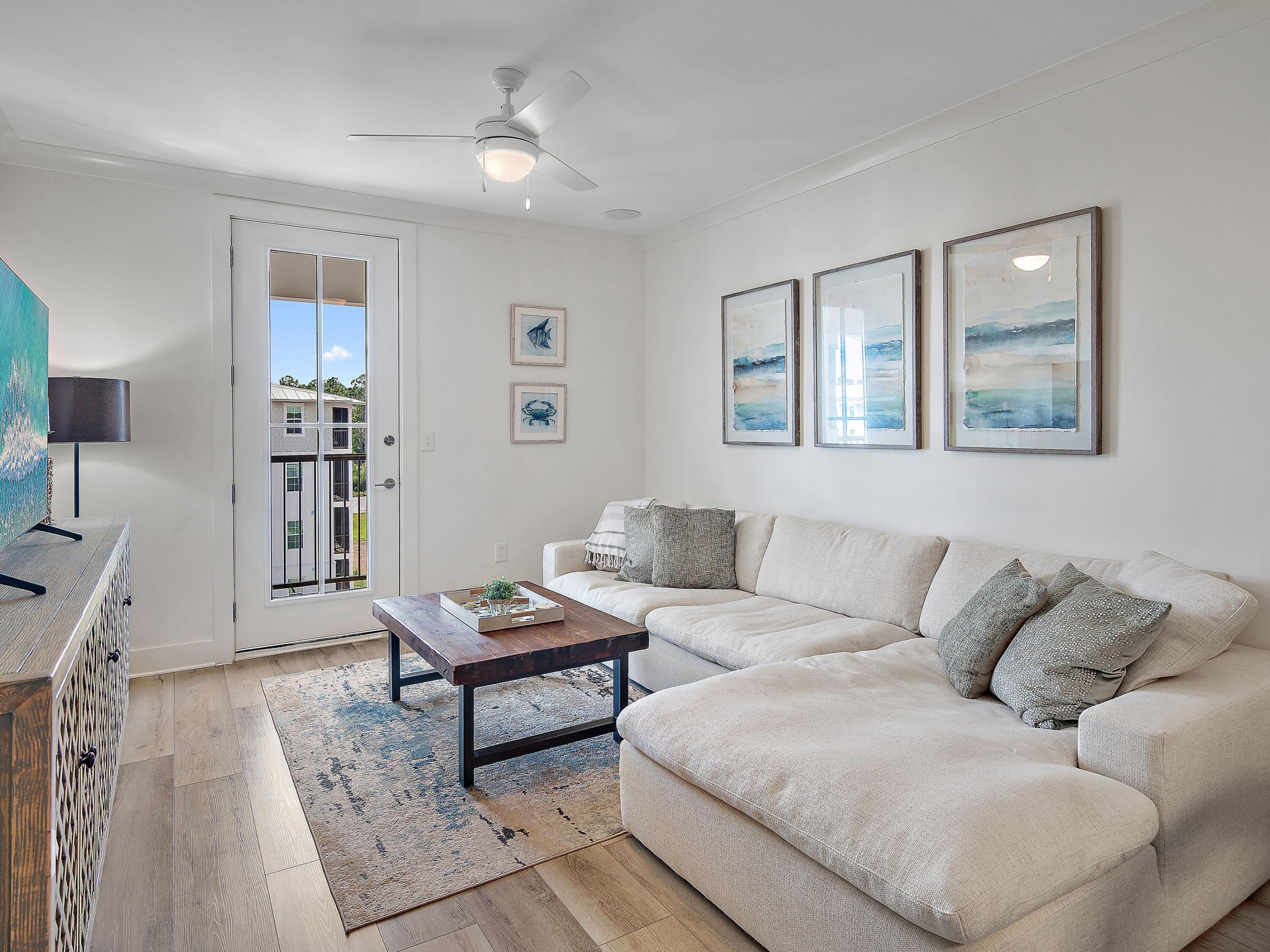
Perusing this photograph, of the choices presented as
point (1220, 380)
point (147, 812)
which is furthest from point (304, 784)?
point (1220, 380)

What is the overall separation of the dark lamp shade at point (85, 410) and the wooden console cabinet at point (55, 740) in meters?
0.93

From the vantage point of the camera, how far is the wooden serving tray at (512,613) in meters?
2.80

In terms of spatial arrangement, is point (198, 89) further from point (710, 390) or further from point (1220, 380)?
point (1220, 380)

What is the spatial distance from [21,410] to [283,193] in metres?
2.47

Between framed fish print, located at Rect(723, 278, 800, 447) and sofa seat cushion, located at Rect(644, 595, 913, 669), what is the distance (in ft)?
3.51

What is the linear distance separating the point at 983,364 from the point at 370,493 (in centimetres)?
319

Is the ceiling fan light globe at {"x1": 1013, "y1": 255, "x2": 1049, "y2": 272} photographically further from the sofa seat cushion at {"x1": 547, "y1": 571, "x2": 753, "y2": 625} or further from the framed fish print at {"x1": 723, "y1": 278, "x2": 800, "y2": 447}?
the sofa seat cushion at {"x1": 547, "y1": 571, "x2": 753, "y2": 625}

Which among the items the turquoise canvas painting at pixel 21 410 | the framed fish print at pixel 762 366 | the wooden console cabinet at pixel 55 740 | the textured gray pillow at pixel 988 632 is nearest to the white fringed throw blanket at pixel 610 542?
the framed fish print at pixel 762 366

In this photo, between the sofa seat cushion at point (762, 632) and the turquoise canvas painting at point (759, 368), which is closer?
the sofa seat cushion at point (762, 632)

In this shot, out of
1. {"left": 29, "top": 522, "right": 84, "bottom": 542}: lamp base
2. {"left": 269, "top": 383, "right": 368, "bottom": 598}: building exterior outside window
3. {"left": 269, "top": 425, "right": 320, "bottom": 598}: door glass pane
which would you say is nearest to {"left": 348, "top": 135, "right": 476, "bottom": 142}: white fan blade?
{"left": 29, "top": 522, "right": 84, "bottom": 542}: lamp base

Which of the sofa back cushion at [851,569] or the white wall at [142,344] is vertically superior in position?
the white wall at [142,344]

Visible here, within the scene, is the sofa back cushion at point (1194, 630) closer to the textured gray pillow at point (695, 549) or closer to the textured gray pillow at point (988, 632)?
the textured gray pillow at point (988, 632)

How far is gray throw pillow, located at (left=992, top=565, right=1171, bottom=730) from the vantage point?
1922 millimetres

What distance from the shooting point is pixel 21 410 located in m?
1.86
